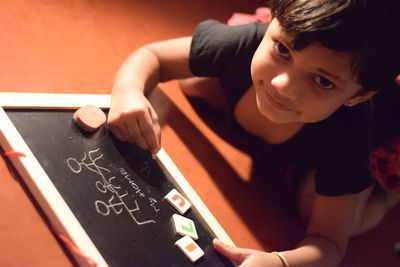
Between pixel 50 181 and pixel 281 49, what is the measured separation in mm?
405

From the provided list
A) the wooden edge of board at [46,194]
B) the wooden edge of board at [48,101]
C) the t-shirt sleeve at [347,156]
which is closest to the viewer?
the wooden edge of board at [46,194]

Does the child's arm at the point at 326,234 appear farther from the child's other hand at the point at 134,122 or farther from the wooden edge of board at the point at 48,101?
the wooden edge of board at the point at 48,101

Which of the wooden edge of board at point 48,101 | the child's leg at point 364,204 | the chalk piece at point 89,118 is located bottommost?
the child's leg at point 364,204

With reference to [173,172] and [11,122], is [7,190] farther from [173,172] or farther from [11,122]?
[173,172]

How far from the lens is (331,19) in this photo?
598 millimetres

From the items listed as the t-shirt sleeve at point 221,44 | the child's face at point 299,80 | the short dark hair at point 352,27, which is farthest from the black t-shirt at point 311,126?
the short dark hair at point 352,27

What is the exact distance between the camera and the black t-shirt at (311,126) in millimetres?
830

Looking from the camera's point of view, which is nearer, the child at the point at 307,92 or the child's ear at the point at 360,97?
the child at the point at 307,92

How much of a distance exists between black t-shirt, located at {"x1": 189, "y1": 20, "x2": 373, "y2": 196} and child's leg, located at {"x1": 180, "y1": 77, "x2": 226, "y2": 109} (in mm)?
55

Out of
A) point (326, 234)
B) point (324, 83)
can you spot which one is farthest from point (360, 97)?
point (326, 234)

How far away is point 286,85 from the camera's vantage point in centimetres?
66

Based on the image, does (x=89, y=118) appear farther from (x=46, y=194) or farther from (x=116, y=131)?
(x=46, y=194)

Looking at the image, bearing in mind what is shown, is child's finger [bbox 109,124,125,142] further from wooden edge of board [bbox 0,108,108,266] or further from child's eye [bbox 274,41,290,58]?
child's eye [bbox 274,41,290,58]

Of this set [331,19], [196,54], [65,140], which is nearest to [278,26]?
[331,19]
